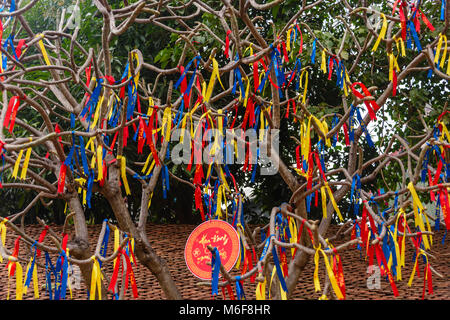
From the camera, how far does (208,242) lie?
2055 mm

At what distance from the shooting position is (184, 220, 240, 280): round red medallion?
2.00 meters

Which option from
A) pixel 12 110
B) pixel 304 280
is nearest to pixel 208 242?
pixel 12 110

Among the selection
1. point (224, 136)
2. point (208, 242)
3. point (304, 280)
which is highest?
point (224, 136)

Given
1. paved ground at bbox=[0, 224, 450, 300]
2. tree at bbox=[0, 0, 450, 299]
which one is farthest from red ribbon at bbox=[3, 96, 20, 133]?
paved ground at bbox=[0, 224, 450, 300]

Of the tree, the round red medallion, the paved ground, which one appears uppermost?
the tree

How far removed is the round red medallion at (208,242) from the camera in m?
2.00

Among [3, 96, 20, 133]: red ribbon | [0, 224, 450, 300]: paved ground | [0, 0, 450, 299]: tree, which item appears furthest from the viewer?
[0, 224, 450, 300]: paved ground

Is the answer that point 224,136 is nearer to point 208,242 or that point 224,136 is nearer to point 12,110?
point 208,242

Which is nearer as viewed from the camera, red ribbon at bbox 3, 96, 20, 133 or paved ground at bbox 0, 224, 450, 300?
red ribbon at bbox 3, 96, 20, 133

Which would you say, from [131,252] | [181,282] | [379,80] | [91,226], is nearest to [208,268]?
[131,252]

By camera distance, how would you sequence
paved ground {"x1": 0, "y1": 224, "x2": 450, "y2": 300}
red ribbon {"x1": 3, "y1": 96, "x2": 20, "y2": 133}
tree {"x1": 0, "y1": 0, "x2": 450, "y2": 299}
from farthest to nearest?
paved ground {"x1": 0, "y1": 224, "x2": 450, "y2": 300} → tree {"x1": 0, "y1": 0, "x2": 450, "y2": 299} → red ribbon {"x1": 3, "y1": 96, "x2": 20, "y2": 133}

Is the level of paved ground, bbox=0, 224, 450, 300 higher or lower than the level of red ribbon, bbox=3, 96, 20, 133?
lower

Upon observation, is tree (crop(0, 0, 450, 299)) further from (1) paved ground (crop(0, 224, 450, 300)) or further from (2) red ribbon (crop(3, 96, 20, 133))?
(1) paved ground (crop(0, 224, 450, 300))
